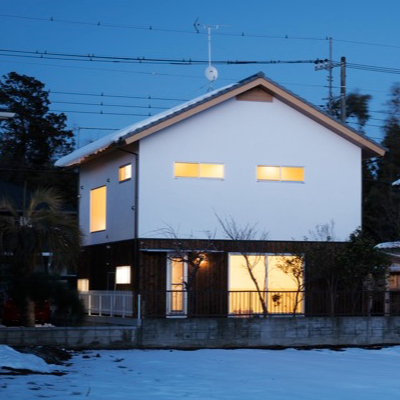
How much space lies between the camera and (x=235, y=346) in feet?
75.4

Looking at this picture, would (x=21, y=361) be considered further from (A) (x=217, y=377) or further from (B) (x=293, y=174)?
(B) (x=293, y=174)

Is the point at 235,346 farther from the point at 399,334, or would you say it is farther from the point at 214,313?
the point at 399,334

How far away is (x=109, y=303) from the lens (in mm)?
26953

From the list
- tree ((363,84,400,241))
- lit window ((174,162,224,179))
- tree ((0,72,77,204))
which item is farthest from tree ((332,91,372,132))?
lit window ((174,162,224,179))

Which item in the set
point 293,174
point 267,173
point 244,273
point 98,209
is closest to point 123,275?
point 98,209

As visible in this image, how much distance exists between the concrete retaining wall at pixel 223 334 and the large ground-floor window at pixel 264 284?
4.19 ft

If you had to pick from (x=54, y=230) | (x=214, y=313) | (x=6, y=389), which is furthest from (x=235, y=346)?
(x=6, y=389)

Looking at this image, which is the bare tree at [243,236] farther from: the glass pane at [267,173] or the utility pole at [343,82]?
the utility pole at [343,82]

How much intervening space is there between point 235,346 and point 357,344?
3.68 metres

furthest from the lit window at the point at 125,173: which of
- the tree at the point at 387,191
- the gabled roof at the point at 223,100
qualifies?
the tree at the point at 387,191

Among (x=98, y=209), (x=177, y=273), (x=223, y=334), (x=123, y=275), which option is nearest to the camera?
(x=223, y=334)

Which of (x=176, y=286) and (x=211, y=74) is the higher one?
(x=211, y=74)

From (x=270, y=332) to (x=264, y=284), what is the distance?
3394mm

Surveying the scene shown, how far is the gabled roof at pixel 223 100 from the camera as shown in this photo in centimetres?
2517
